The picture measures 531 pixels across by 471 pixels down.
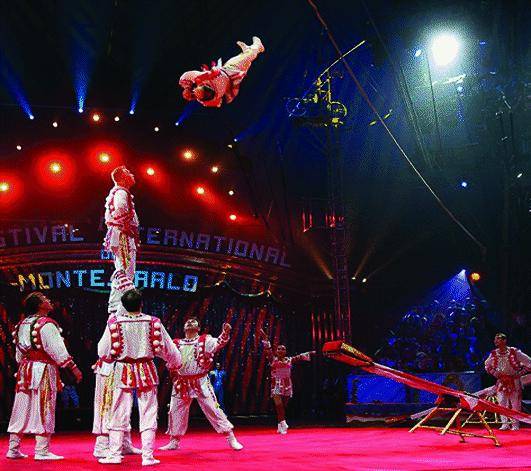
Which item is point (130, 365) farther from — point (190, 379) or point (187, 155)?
point (187, 155)

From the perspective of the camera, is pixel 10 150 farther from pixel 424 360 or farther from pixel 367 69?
pixel 424 360

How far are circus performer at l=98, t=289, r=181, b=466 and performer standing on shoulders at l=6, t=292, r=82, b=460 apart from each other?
93 cm

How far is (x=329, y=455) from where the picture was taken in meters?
6.76

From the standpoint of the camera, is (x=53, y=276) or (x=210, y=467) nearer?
(x=210, y=467)

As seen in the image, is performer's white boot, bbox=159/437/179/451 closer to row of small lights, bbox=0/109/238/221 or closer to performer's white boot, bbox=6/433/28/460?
performer's white boot, bbox=6/433/28/460

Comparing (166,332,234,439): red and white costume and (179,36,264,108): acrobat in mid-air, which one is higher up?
(179,36,264,108): acrobat in mid-air

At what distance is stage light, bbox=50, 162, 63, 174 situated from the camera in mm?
14906

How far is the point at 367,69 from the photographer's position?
15234 millimetres

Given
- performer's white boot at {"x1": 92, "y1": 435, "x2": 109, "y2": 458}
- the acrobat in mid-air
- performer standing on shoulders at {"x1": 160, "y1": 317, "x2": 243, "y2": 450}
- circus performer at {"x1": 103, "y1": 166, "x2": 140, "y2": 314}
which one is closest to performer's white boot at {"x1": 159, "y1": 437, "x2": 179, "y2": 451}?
performer standing on shoulders at {"x1": 160, "y1": 317, "x2": 243, "y2": 450}

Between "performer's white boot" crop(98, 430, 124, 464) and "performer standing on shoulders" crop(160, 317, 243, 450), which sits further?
"performer standing on shoulders" crop(160, 317, 243, 450)

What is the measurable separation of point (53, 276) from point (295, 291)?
5.89 m

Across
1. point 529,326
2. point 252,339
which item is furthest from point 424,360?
point 252,339

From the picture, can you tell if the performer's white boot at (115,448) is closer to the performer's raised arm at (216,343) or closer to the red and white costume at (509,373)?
the performer's raised arm at (216,343)

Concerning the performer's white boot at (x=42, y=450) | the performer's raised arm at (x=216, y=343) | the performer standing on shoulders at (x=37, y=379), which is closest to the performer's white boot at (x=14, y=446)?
the performer standing on shoulders at (x=37, y=379)
